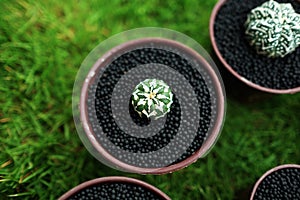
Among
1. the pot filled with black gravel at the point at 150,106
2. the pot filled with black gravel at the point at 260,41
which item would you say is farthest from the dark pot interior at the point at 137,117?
the pot filled with black gravel at the point at 260,41

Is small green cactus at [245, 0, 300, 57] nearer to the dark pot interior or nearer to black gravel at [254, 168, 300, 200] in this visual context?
the dark pot interior

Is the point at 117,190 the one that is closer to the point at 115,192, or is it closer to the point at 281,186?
the point at 115,192

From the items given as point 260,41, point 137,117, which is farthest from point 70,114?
point 260,41

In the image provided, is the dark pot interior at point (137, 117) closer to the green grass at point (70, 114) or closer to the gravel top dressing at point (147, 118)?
the gravel top dressing at point (147, 118)

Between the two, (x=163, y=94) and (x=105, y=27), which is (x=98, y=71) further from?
(x=105, y=27)

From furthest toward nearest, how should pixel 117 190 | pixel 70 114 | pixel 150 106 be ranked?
pixel 70 114 → pixel 117 190 → pixel 150 106

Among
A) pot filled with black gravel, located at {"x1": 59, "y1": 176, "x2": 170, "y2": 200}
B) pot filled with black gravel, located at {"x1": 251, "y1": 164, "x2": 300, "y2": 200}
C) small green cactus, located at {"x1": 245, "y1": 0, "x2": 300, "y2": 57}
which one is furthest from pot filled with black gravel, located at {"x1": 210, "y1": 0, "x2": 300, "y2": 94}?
→ pot filled with black gravel, located at {"x1": 59, "y1": 176, "x2": 170, "y2": 200}
